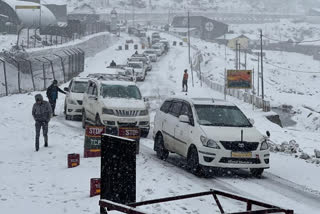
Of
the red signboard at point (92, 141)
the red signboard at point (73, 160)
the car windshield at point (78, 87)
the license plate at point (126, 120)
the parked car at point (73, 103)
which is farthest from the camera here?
the car windshield at point (78, 87)

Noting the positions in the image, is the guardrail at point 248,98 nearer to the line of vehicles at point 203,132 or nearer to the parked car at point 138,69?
the parked car at point 138,69

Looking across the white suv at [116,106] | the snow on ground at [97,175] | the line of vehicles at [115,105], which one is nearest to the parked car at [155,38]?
the line of vehicles at [115,105]

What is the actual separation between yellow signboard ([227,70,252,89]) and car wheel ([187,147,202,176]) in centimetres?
2110

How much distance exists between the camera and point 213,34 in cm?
14550

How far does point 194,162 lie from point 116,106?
6606mm

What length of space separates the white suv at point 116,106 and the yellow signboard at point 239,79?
14417mm

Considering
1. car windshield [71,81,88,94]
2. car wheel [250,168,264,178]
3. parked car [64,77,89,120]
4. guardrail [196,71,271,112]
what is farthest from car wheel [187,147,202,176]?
guardrail [196,71,271,112]

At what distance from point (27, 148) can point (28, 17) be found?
5931cm

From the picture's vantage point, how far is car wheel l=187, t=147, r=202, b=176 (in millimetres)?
12227

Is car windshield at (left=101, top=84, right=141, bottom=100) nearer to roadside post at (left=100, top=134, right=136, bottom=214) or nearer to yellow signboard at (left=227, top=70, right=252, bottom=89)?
roadside post at (left=100, top=134, right=136, bottom=214)

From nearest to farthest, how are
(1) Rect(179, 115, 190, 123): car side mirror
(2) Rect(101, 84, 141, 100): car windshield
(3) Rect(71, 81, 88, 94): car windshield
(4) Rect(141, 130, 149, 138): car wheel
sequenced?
(1) Rect(179, 115, 190, 123): car side mirror, (4) Rect(141, 130, 149, 138): car wheel, (2) Rect(101, 84, 141, 100): car windshield, (3) Rect(71, 81, 88, 94): car windshield

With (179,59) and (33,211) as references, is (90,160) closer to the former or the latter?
(33,211)

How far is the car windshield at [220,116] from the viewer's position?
42.9 feet

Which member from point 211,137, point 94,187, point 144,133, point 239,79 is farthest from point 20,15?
point 94,187
